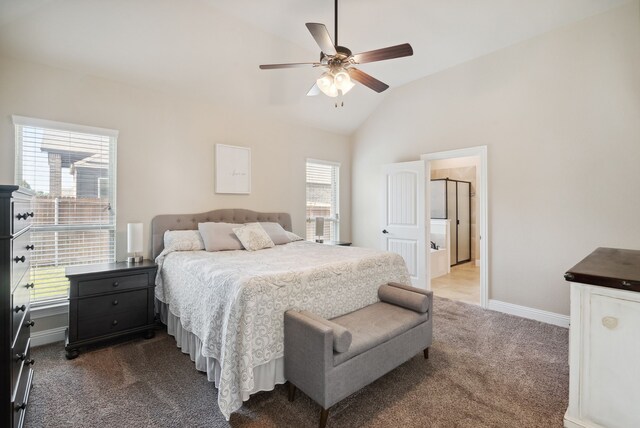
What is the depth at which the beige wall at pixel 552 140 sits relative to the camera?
3.00 m

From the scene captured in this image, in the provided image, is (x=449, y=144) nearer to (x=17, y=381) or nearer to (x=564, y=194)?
(x=564, y=194)

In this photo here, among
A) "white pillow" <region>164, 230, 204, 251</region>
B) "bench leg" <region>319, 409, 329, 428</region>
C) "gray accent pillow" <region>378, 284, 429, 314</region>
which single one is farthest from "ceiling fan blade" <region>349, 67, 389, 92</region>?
"bench leg" <region>319, 409, 329, 428</region>

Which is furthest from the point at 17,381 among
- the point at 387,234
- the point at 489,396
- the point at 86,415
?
the point at 387,234

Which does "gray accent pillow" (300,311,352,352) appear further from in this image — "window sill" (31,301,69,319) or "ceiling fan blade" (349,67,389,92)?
"window sill" (31,301,69,319)

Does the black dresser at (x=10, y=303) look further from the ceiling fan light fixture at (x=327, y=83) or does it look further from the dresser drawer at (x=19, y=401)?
the ceiling fan light fixture at (x=327, y=83)

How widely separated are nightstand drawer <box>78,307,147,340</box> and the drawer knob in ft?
11.7

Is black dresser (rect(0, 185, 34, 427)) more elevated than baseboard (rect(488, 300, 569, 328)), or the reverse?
black dresser (rect(0, 185, 34, 427))

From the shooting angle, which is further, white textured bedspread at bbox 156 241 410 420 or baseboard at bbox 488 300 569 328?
baseboard at bbox 488 300 569 328

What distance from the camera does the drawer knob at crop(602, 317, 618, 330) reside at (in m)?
1.48

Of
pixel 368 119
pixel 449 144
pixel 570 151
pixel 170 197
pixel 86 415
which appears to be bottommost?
pixel 86 415

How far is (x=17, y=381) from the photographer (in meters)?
1.47

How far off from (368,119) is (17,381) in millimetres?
5389

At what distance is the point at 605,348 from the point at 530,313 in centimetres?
241

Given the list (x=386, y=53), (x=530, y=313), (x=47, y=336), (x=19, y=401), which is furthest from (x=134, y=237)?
(x=530, y=313)
